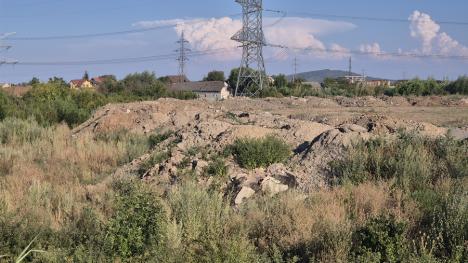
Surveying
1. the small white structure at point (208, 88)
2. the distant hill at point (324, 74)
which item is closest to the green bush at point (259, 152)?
the small white structure at point (208, 88)

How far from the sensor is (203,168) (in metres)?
12.3

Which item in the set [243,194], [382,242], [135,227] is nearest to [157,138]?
[243,194]

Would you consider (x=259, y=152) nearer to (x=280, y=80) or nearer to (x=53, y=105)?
(x=53, y=105)

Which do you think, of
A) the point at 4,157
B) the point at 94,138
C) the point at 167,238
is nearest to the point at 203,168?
the point at 167,238

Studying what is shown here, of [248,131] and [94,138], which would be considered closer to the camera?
[248,131]

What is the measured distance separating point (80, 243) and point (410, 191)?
18.4 feet

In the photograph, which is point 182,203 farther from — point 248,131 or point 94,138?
point 94,138

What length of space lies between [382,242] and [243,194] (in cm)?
408

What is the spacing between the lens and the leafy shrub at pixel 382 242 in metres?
6.19

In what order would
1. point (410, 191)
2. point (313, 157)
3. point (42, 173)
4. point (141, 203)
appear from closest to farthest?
1. point (141, 203)
2. point (410, 191)
3. point (313, 157)
4. point (42, 173)

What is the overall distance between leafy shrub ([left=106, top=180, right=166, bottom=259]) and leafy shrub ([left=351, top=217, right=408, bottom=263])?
246 cm

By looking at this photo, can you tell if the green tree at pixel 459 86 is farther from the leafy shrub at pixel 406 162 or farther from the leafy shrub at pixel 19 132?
the leafy shrub at pixel 406 162

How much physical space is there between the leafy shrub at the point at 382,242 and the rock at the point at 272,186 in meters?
3.40

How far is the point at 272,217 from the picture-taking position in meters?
8.01
